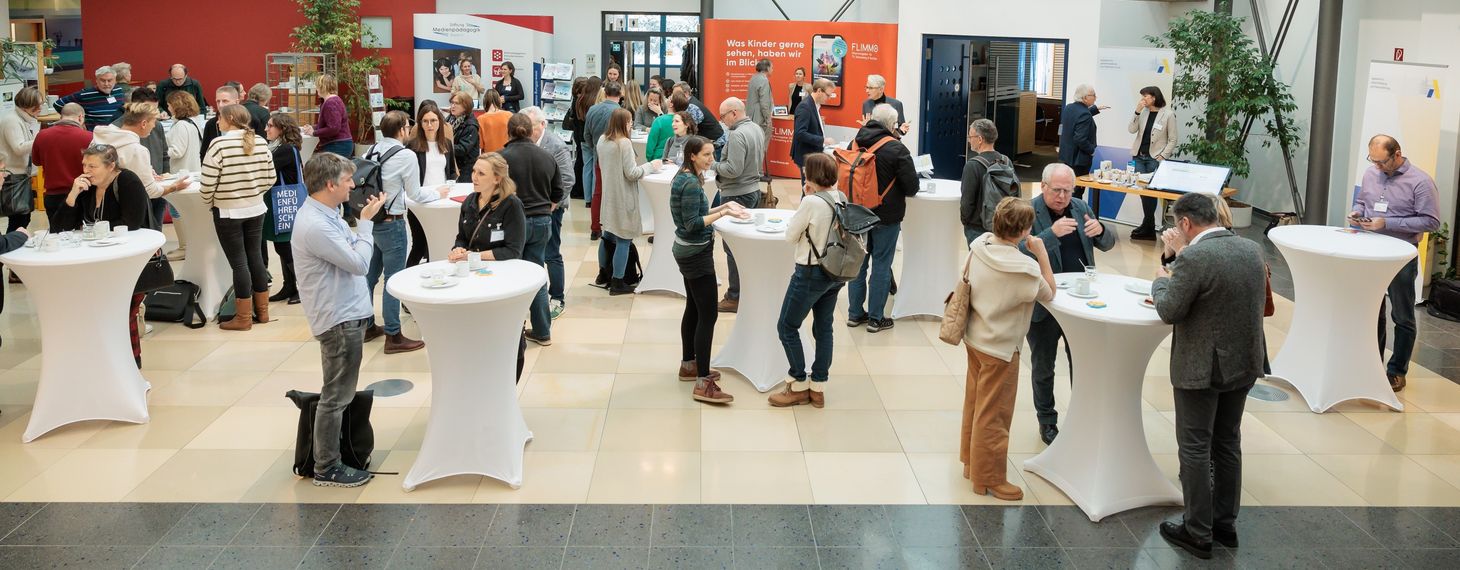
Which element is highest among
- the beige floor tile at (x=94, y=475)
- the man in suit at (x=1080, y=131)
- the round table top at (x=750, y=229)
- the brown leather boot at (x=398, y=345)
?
the man in suit at (x=1080, y=131)

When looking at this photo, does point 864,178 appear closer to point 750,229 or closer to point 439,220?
point 750,229

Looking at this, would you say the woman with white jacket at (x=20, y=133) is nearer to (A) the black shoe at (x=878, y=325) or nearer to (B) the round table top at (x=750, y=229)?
(B) the round table top at (x=750, y=229)

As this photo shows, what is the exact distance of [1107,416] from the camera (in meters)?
4.64

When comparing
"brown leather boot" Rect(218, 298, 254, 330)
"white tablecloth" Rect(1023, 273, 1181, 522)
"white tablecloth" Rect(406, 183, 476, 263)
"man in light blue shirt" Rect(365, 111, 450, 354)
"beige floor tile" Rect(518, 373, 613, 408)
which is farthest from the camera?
"brown leather boot" Rect(218, 298, 254, 330)

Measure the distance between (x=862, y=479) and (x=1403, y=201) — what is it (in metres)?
3.45

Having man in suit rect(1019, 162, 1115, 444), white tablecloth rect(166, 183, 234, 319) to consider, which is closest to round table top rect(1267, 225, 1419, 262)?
man in suit rect(1019, 162, 1115, 444)

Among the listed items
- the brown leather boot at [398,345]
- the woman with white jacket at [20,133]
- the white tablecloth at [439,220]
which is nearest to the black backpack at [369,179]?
the white tablecloth at [439,220]

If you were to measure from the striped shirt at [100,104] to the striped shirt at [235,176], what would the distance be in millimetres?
5715

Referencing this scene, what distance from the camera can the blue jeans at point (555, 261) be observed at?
24.9ft

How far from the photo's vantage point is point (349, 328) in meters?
4.65

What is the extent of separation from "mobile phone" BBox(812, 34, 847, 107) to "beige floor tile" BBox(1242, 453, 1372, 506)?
29.8 feet

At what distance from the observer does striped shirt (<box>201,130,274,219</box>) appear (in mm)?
6953

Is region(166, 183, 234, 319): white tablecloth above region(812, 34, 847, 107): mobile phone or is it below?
below

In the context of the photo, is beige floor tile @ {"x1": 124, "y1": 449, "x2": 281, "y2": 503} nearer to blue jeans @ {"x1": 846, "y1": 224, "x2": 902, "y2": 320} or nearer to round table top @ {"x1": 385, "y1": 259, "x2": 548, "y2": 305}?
round table top @ {"x1": 385, "y1": 259, "x2": 548, "y2": 305}
